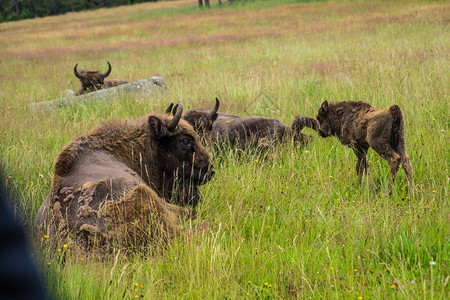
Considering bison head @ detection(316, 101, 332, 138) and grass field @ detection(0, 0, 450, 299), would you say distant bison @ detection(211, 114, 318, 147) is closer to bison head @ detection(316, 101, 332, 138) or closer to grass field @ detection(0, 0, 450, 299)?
grass field @ detection(0, 0, 450, 299)

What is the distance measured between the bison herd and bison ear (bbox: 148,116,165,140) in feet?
0.04

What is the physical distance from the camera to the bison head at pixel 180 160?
16.4ft

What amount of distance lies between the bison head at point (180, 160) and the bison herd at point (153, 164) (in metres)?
0.01

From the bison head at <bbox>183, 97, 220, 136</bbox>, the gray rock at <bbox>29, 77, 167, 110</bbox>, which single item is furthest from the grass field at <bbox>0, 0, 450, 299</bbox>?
the bison head at <bbox>183, 97, 220, 136</bbox>

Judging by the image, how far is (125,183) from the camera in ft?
12.8

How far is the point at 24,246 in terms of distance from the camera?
0.90 meters

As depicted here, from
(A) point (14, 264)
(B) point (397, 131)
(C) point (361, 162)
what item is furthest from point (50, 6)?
(A) point (14, 264)

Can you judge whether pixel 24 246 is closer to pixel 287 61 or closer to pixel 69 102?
pixel 69 102

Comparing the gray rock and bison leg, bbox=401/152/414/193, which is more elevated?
the gray rock

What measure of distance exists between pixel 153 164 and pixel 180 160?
1.03 ft

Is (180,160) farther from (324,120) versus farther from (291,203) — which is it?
(324,120)

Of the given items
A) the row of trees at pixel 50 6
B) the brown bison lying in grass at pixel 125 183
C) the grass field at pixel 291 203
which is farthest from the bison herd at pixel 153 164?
the row of trees at pixel 50 6

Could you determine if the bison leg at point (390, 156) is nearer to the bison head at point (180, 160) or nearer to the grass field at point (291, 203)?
the grass field at point (291, 203)

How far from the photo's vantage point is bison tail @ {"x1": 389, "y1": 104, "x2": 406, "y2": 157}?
461 centimetres
